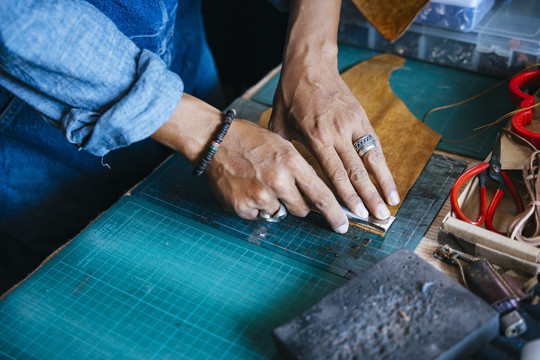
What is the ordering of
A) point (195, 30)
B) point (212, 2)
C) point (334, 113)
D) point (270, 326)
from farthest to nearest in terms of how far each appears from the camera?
point (212, 2) < point (195, 30) < point (334, 113) < point (270, 326)

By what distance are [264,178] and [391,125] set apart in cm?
52

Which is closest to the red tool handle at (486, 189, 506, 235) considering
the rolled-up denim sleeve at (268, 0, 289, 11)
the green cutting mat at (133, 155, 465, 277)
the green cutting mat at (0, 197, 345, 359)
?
the green cutting mat at (133, 155, 465, 277)

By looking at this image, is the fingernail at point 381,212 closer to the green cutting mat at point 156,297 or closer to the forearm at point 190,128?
the green cutting mat at point 156,297

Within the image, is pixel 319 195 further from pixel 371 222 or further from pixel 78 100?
pixel 78 100

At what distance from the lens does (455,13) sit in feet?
4.95

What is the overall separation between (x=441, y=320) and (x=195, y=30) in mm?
1365

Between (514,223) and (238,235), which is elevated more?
(514,223)

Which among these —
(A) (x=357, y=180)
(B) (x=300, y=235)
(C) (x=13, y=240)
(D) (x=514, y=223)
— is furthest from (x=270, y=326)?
(C) (x=13, y=240)

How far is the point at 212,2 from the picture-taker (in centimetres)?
251

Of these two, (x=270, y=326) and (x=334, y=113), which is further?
(x=334, y=113)

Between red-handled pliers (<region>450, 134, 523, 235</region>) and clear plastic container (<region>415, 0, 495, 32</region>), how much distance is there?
555mm

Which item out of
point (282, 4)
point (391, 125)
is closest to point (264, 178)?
point (391, 125)

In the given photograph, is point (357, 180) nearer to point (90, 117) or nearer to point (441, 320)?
point (441, 320)

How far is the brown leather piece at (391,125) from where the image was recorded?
123 cm
